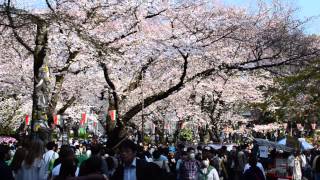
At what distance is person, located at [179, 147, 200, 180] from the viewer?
10.9m

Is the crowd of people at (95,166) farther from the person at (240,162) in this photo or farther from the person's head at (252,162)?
the person at (240,162)

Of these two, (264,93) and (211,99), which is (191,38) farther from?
(264,93)

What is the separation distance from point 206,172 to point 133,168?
5840 millimetres

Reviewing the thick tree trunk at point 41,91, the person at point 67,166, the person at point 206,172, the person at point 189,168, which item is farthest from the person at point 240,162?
the person at point 67,166

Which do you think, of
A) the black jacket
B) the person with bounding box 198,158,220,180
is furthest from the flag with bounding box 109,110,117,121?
the black jacket

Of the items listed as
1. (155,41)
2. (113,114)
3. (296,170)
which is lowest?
(296,170)

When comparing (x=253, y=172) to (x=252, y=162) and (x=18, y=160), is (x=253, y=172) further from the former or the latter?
(x=18, y=160)

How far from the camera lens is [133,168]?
15.1 feet

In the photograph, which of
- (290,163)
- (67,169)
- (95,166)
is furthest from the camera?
(290,163)

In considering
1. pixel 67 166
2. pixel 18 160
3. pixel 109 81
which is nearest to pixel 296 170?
pixel 109 81

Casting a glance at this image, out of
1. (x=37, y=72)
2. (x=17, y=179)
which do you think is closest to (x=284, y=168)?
(x=37, y=72)

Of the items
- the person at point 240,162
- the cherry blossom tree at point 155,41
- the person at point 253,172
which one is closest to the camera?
the person at point 253,172

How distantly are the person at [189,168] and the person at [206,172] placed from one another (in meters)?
0.28

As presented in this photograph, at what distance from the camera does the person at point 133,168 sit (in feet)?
14.9
